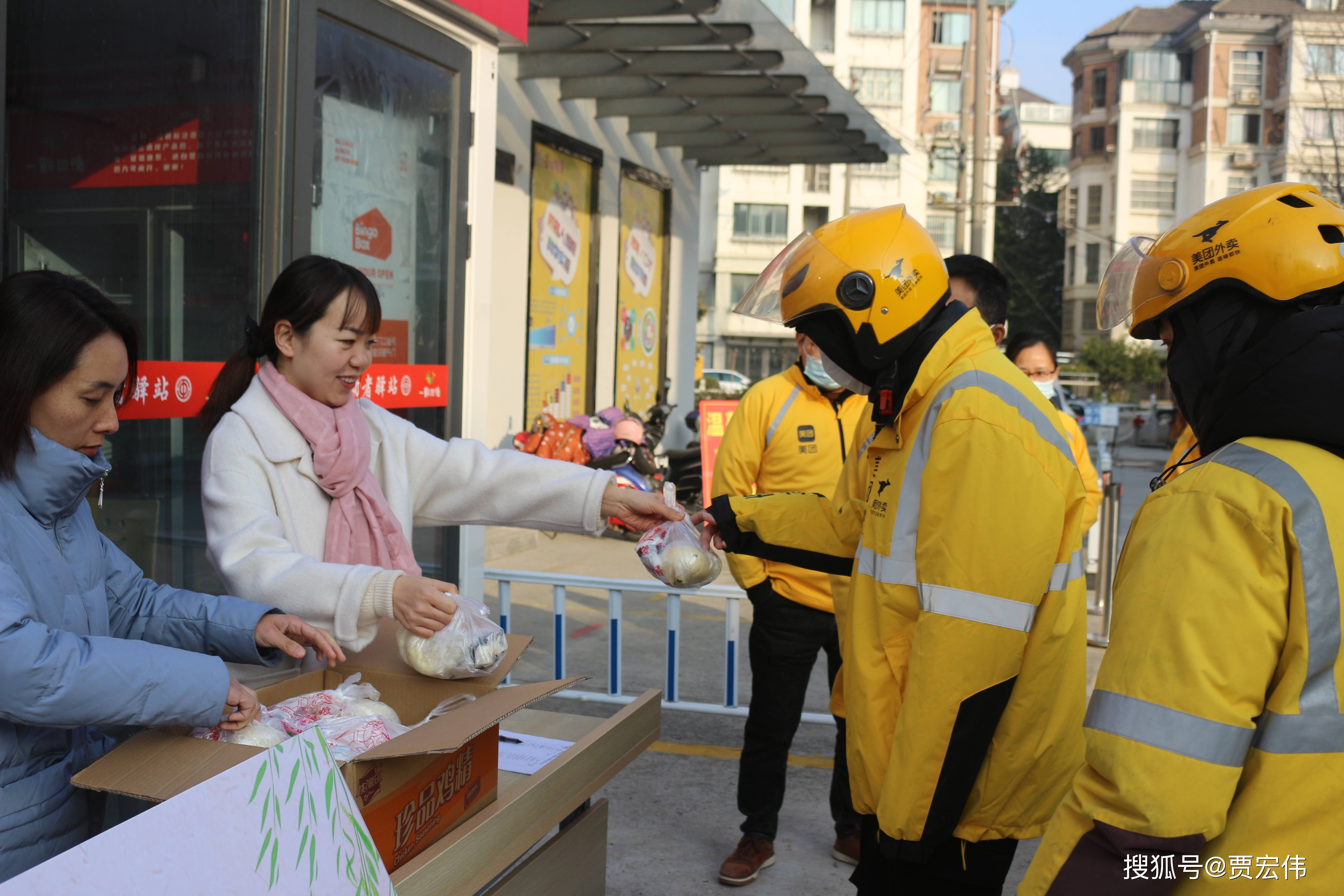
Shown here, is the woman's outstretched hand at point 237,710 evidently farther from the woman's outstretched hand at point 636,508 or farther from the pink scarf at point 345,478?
the woman's outstretched hand at point 636,508

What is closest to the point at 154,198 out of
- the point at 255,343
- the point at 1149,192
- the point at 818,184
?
the point at 255,343

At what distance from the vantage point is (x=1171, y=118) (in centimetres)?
5038

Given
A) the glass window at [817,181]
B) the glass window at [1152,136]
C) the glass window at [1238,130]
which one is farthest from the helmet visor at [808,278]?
the glass window at [1152,136]

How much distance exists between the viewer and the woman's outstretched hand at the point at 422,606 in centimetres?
215

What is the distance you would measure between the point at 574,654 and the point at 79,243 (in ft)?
12.9

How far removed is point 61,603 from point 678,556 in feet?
4.80

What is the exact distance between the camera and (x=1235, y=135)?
4806cm

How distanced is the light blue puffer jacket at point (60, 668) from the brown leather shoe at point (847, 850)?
269 centimetres

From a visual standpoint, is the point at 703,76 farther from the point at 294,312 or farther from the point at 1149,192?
the point at 1149,192

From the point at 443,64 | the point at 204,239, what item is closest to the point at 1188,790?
the point at 204,239

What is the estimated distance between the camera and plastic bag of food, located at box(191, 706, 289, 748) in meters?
1.85

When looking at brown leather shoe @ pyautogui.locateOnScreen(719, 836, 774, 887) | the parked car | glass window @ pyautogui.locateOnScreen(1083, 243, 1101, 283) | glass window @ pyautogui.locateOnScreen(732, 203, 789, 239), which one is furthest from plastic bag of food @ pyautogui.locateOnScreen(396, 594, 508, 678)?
glass window @ pyautogui.locateOnScreen(1083, 243, 1101, 283)

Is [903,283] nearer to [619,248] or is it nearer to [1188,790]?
[1188,790]

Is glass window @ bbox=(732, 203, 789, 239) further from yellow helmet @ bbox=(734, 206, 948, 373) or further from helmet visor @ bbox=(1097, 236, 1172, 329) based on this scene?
yellow helmet @ bbox=(734, 206, 948, 373)
